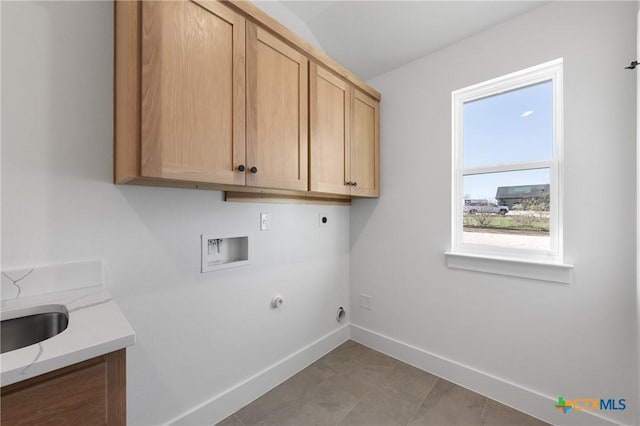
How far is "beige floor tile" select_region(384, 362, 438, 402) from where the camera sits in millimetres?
1881

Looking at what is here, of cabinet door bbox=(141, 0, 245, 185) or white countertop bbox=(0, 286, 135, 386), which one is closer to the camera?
white countertop bbox=(0, 286, 135, 386)

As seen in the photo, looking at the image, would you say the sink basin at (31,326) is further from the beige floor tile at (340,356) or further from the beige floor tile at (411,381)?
the beige floor tile at (411,381)

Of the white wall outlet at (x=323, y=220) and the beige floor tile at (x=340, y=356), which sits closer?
the beige floor tile at (x=340, y=356)

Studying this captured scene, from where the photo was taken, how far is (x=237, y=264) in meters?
1.72

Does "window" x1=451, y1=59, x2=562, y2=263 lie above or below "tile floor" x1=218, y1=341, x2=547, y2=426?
above

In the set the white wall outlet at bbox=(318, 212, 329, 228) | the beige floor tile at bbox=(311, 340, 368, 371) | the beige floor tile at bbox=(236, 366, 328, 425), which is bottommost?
the beige floor tile at bbox=(236, 366, 328, 425)

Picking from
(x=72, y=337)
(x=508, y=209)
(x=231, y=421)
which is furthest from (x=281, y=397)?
(x=508, y=209)

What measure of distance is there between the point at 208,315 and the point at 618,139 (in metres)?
2.44

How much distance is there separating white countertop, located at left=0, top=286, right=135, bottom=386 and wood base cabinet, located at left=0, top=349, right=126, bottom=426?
2.2 inches

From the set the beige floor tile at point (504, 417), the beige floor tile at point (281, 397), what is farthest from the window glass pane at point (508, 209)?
the beige floor tile at point (281, 397)

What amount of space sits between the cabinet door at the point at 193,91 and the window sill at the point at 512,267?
5.29 feet

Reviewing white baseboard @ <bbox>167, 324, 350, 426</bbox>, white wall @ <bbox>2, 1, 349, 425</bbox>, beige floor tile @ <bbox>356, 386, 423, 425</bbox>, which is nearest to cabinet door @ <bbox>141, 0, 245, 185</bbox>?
white wall @ <bbox>2, 1, 349, 425</bbox>

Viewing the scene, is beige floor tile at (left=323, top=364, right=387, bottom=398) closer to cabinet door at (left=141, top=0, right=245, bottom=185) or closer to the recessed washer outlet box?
the recessed washer outlet box

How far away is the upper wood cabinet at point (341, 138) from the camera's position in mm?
1770
